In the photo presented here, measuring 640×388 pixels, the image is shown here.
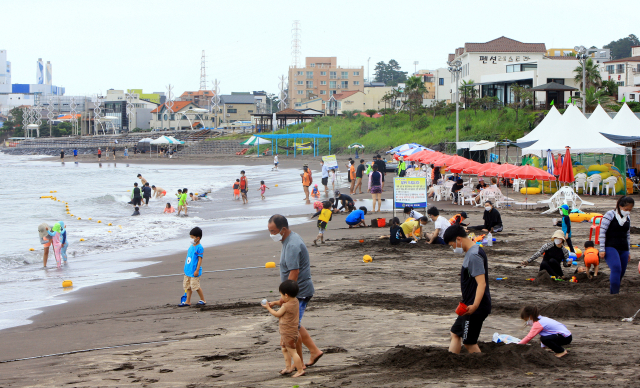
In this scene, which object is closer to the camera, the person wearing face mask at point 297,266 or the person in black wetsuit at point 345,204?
the person wearing face mask at point 297,266

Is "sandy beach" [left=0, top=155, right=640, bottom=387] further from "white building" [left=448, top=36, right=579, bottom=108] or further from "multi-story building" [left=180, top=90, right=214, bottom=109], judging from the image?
"multi-story building" [left=180, top=90, right=214, bottom=109]

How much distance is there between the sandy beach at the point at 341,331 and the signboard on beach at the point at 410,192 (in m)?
2.78

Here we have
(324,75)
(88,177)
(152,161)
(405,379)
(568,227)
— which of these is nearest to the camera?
(405,379)

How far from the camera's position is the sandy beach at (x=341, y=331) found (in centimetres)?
488

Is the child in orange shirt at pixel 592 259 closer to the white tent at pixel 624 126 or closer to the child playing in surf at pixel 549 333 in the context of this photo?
the child playing in surf at pixel 549 333

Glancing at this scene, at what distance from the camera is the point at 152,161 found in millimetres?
66062

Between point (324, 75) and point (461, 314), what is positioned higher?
point (324, 75)

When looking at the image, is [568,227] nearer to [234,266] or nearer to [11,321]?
[234,266]

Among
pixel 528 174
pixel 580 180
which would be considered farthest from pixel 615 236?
pixel 580 180

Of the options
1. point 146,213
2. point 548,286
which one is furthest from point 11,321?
point 146,213

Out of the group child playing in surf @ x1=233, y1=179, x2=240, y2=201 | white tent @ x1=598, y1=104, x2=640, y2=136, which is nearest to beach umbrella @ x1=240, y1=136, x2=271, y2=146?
child playing in surf @ x1=233, y1=179, x2=240, y2=201

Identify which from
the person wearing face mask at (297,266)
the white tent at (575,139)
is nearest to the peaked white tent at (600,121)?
the white tent at (575,139)

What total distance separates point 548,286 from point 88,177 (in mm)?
43841

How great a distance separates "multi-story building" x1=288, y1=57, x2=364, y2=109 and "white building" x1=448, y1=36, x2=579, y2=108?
39.7m
